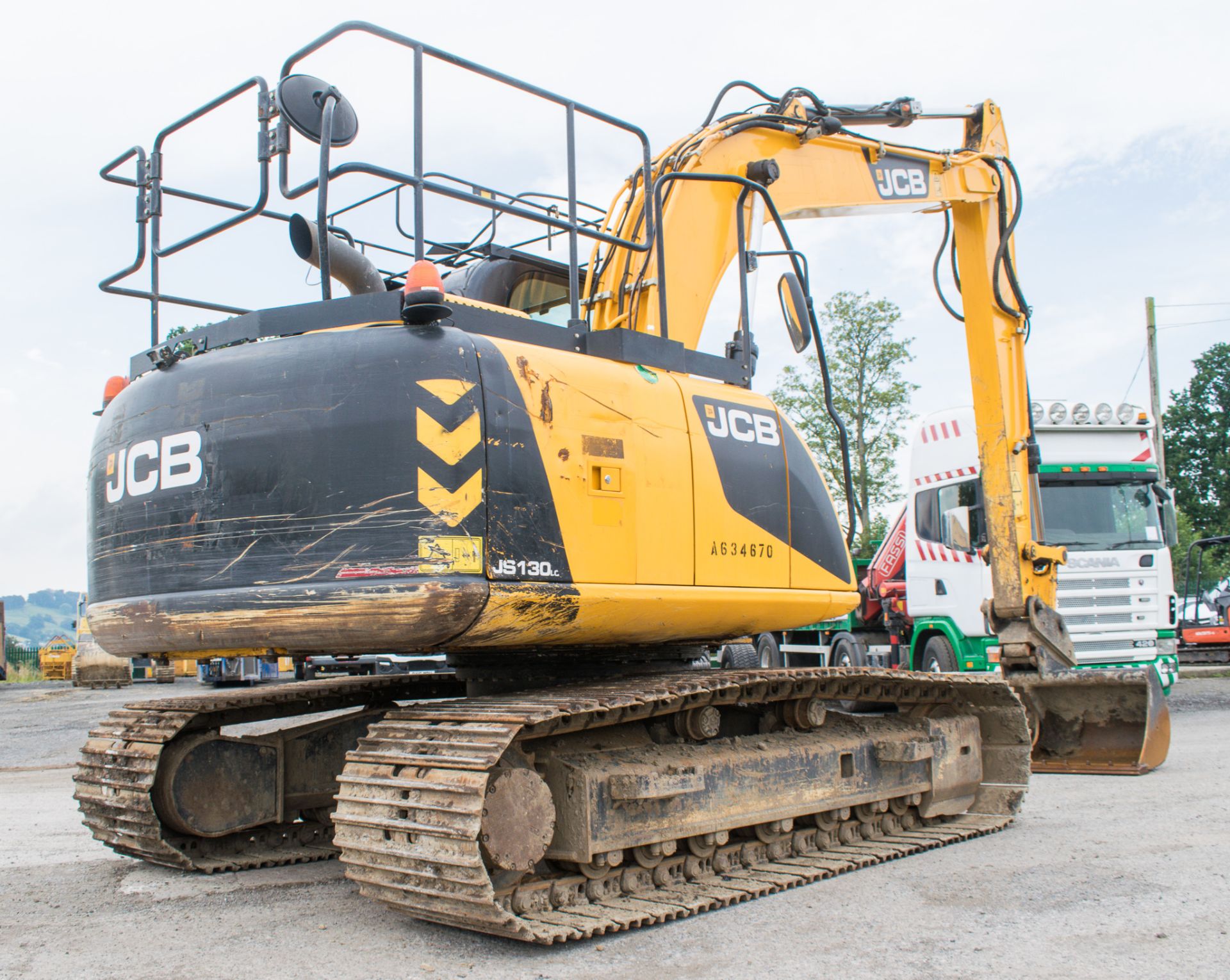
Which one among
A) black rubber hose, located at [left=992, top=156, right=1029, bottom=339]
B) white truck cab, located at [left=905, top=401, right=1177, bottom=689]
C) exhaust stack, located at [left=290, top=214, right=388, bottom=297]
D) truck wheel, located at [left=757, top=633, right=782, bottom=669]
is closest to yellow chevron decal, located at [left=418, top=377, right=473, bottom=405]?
exhaust stack, located at [left=290, top=214, right=388, bottom=297]

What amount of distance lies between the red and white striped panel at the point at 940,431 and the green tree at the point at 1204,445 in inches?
1196

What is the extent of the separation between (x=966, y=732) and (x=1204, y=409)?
4042cm

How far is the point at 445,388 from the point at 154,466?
132 centimetres

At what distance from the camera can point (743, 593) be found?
5203 millimetres

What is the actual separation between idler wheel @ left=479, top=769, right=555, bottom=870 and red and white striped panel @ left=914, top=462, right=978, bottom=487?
27.8 feet

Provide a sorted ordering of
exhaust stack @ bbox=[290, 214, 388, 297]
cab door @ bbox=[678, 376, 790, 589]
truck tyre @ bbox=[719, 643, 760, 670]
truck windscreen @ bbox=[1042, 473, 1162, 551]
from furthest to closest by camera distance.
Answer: truck tyre @ bbox=[719, 643, 760, 670] < truck windscreen @ bbox=[1042, 473, 1162, 551] < cab door @ bbox=[678, 376, 790, 589] < exhaust stack @ bbox=[290, 214, 388, 297]

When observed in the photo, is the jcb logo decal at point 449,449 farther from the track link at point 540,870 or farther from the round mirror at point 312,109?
the round mirror at point 312,109

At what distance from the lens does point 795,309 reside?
5594 millimetres

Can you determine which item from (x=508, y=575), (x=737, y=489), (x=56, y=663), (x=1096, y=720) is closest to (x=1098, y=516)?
(x=1096, y=720)

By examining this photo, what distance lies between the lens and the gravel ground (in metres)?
3.91

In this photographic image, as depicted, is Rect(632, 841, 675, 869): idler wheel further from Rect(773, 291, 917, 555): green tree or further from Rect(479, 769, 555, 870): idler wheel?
Rect(773, 291, 917, 555): green tree

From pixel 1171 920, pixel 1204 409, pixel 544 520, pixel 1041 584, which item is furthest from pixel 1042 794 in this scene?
pixel 1204 409

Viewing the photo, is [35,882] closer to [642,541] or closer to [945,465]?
[642,541]

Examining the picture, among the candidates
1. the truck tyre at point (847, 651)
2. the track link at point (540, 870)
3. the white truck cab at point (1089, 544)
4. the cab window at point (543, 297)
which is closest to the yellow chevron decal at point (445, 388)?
the track link at point (540, 870)
